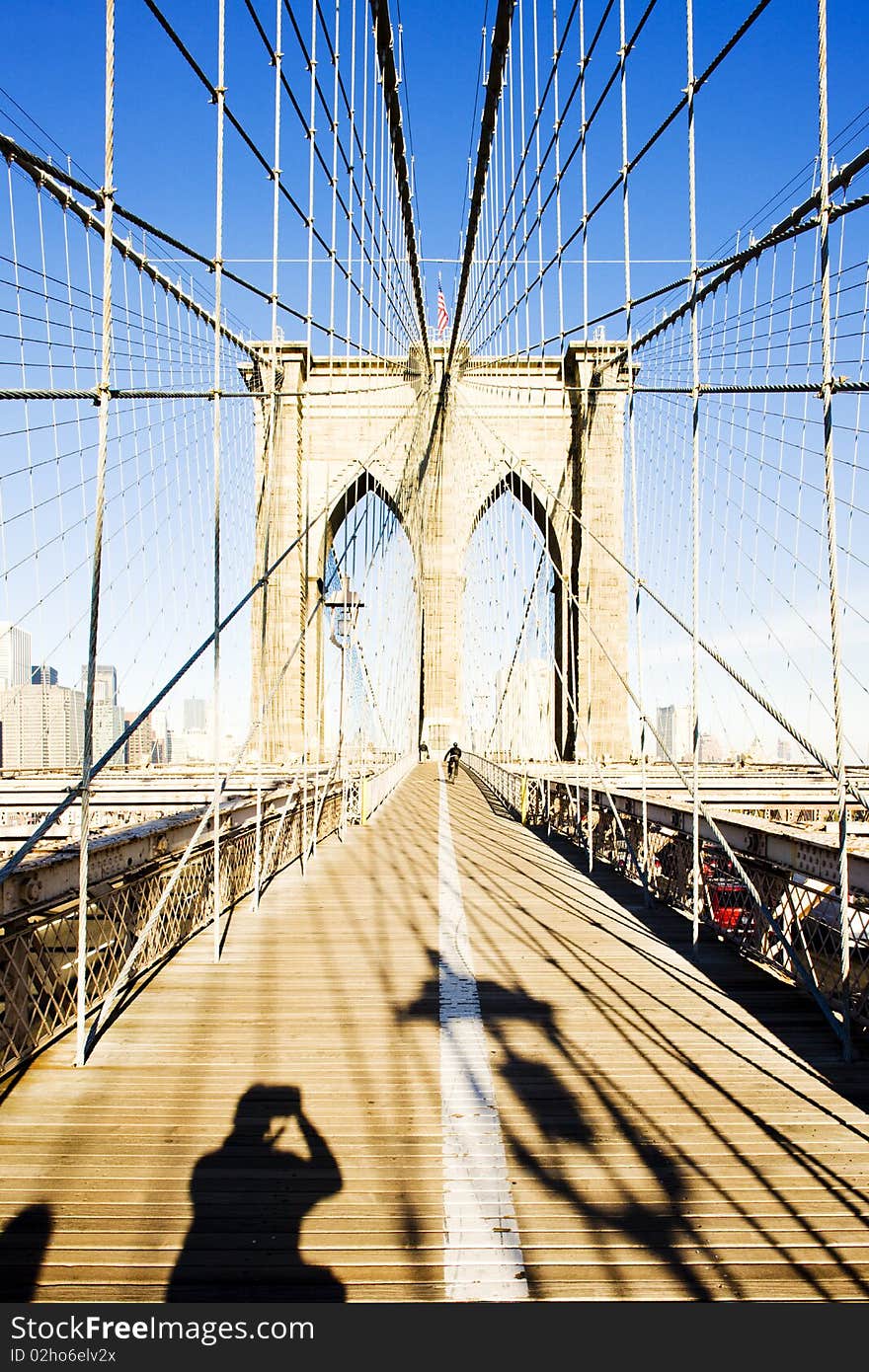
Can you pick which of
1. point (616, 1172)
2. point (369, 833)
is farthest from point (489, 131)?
point (616, 1172)

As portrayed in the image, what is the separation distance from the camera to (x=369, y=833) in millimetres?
11570

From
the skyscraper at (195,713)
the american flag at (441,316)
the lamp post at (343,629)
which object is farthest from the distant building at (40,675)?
the american flag at (441,316)

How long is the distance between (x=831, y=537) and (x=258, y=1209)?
298 centimetres

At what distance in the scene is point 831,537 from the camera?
378 cm

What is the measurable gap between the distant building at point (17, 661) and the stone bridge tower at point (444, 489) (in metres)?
10.2

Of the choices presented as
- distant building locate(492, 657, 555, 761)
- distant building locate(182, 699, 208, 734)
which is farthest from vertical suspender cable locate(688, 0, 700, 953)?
distant building locate(182, 699, 208, 734)

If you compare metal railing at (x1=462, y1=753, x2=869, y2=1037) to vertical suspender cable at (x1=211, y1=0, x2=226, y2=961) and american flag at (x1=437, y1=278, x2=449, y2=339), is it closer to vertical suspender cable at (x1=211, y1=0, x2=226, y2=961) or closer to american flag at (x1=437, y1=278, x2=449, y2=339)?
vertical suspender cable at (x1=211, y1=0, x2=226, y2=961)

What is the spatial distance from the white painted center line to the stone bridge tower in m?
18.6

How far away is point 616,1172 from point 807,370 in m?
11.6

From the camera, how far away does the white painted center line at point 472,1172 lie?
229 cm

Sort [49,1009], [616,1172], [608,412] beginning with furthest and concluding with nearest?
1. [608,412]
2. [49,1009]
3. [616,1172]

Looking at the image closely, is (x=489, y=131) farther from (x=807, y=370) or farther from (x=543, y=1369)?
(x=543, y=1369)

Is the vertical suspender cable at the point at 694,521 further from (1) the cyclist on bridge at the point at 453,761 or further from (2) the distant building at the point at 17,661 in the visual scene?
(1) the cyclist on bridge at the point at 453,761

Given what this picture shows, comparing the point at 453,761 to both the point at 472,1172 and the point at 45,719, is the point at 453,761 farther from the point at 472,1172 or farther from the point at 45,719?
the point at 472,1172
